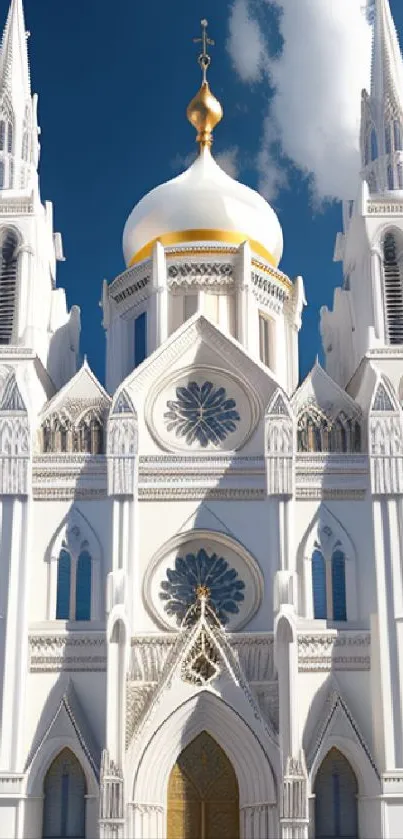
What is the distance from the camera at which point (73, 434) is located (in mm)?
31266

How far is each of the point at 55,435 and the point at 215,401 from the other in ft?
13.4

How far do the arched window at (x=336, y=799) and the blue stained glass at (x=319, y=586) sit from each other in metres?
3.20

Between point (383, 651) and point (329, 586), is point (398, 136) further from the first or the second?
point (383, 651)

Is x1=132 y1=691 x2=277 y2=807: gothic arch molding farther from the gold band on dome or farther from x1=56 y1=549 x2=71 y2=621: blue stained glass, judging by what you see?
the gold band on dome

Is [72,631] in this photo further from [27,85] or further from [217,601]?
[27,85]

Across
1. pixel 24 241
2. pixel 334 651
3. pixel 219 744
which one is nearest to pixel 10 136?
pixel 24 241

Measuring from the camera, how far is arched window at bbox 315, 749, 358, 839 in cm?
2805

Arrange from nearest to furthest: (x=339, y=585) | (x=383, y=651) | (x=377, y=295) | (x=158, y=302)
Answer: (x=383, y=651) < (x=339, y=585) < (x=377, y=295) < (x=158, y=302)

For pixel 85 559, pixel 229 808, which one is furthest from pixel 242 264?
pixel 229 808

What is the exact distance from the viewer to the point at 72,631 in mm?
29172

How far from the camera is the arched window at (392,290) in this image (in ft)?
107

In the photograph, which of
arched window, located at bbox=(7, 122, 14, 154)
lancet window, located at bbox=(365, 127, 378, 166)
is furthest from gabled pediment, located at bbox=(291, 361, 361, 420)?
arched window, located at bbox=(7, 122, 14, 154)

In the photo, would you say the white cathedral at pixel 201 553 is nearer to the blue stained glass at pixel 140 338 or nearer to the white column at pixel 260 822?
the white column at pixel 260 822

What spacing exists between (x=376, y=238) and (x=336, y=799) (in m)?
14.2
